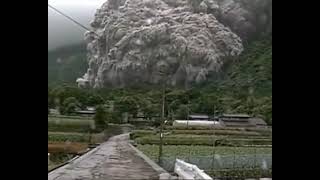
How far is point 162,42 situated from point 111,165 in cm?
56

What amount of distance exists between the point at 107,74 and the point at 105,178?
17.0 inches

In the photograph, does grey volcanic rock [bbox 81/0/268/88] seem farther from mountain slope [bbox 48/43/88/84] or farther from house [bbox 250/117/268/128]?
house [bbox 250/117/268/128]

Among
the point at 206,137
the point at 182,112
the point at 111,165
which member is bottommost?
the point at 111,165

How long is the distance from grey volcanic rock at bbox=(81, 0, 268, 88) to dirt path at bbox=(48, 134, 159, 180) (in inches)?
10.4

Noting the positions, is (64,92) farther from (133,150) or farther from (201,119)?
(201,119)

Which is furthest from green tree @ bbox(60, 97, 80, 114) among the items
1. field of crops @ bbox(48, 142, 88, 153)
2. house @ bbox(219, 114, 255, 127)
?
house @ bbox(219, 114, 255, 127)

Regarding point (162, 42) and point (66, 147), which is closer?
point (66, 147)

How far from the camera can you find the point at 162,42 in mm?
1600

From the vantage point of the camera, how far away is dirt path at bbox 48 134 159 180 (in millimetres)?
1521

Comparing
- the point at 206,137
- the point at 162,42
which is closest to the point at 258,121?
the point at 206,137

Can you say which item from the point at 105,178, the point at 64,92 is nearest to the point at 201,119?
the point at 105,178

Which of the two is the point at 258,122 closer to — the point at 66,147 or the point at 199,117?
the point at 199,117

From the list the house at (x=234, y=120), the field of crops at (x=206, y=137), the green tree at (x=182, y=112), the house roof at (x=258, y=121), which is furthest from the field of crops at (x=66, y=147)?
the house roof at (x=258, y=121)

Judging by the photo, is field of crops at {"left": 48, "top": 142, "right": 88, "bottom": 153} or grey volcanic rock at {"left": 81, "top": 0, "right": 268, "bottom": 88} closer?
field of crops at {"left": 48, "top": 142, "right": 88, "bottom": 153}
